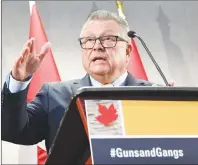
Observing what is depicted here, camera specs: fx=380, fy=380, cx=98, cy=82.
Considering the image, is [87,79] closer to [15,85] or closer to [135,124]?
[15,85]

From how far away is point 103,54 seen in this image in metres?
1.30

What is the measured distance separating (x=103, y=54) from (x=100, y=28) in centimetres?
10

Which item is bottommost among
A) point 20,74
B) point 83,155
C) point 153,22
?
point 83,155

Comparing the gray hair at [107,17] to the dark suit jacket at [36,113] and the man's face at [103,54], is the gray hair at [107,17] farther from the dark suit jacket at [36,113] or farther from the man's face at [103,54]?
the dark suit jacket at [36,113]

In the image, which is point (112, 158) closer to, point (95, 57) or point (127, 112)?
point (127, 112)

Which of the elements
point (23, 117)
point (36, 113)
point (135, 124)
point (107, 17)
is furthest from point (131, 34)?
point (135, 124)

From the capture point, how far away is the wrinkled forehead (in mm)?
1330

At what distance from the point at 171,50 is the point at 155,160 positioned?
2.22 meters

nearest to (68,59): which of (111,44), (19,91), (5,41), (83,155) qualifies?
(5,41)

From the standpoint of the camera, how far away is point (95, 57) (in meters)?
1.28

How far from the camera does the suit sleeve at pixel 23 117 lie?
0.92 meters

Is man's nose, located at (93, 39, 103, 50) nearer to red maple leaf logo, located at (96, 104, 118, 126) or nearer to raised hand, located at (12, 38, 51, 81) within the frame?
raised hand, located at (12, 38, 51, 81)

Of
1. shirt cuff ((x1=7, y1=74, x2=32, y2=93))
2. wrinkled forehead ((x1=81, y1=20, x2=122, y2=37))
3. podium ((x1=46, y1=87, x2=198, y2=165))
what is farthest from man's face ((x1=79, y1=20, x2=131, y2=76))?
podium ((x1=46, y1=87, x2=198, y2=165))

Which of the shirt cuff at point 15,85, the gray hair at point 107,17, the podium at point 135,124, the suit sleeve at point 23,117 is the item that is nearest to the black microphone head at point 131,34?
the gray hair at point 107,17
